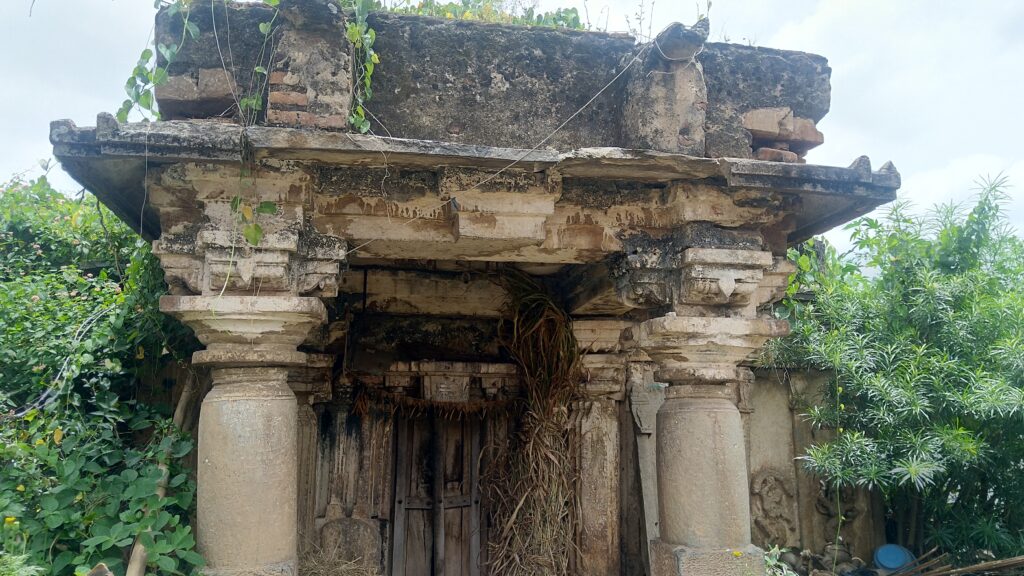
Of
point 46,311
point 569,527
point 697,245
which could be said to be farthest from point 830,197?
point 46,311

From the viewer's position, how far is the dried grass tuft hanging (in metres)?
5.18

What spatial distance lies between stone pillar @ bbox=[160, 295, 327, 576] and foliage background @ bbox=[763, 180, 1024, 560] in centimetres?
347

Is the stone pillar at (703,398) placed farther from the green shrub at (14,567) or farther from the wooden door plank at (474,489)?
the green shrub at (14,567)

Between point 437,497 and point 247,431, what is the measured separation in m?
2.68

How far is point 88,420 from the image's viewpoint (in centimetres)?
403

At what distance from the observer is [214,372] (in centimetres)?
342

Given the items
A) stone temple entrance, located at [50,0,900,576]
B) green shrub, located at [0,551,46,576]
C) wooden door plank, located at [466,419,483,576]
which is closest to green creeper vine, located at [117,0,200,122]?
stone temple entrance, located at [50,0,900,576]

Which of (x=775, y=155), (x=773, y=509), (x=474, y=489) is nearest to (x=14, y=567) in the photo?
(x=474, y=489)

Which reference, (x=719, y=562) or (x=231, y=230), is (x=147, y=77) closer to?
(x=231, y=230)

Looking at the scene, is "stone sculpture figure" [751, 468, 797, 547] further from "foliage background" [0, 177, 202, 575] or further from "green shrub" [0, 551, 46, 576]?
"green shrub" [0, 551, 46, 576]

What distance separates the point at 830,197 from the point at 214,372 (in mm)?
3109

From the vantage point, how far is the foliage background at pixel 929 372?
473 centimetres

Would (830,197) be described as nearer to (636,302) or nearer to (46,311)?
(636,302)

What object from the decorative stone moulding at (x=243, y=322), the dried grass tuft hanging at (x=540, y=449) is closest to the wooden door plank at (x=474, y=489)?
the dried grass tuft hanging at (x=540, y=449)
